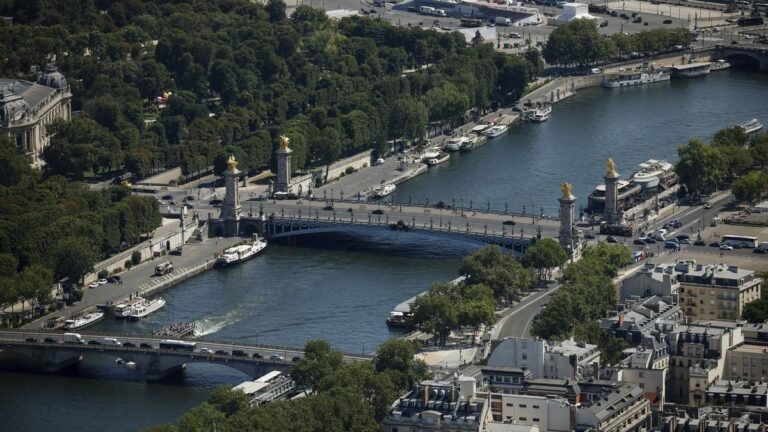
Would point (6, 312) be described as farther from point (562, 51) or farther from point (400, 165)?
point (562, 51)

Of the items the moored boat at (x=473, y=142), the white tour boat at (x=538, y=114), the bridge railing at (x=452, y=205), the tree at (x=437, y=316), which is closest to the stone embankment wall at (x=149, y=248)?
the bridge railing at (x=452, y=205)

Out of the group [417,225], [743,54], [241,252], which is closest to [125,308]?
[241,252]

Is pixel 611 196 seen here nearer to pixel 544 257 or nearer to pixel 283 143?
pixel 544 257

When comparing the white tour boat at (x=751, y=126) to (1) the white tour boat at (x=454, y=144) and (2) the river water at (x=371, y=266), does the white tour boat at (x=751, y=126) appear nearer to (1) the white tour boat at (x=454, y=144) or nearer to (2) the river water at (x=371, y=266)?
(2) the river water at (x=371, y=266)

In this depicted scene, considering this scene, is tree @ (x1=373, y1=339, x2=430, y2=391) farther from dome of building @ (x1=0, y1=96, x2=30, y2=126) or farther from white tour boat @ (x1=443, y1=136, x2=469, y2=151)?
white tour boat @ (x1=443, y1=136, x2=469, y2=151)

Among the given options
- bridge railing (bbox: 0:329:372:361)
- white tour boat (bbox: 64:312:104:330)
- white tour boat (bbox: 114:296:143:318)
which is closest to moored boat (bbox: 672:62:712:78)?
white tour boat (bbox: 114:296:143:318)

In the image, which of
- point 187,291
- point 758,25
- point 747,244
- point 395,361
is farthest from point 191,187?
point 758,25

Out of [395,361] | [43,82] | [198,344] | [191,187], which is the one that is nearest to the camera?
[395,361]
